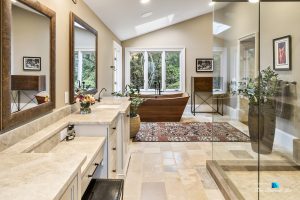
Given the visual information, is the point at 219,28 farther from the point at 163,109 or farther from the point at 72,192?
the point at 72,192

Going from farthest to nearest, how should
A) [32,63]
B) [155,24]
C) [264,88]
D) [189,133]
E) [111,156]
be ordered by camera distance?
[155,24]
[189,133]
[264,88]
[111,156]
[32,63]

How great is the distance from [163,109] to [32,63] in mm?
5327

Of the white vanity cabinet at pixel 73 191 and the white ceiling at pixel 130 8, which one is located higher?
the white ceiling at pixel 130 8

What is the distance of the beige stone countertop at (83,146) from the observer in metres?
1.91

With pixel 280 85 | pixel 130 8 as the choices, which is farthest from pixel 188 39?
pixel 280 85

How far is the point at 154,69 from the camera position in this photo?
909 centimetres

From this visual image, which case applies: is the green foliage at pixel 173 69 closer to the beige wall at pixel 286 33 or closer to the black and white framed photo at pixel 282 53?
the beige wall at pixel 286 33

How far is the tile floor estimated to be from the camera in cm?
298

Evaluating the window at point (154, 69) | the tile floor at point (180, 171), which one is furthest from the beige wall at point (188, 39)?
the tile floor at point (180, 171)

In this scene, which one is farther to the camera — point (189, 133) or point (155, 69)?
point (155, 69)

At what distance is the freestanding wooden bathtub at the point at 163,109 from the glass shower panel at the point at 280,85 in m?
2.84

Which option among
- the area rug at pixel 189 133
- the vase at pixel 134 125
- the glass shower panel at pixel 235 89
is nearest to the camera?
the glass shower panel at pixel 235 89

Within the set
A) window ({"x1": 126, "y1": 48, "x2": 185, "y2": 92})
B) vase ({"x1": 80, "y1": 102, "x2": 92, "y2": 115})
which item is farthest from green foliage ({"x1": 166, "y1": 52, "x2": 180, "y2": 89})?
vase ({"x1": 80, "y1": 102, "x2": 92, "y2": 115})

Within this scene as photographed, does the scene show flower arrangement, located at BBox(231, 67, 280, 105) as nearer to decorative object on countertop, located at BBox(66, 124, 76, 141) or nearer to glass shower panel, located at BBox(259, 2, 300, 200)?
glass shower panel, located at BBox(259, 2, 300, 200)
